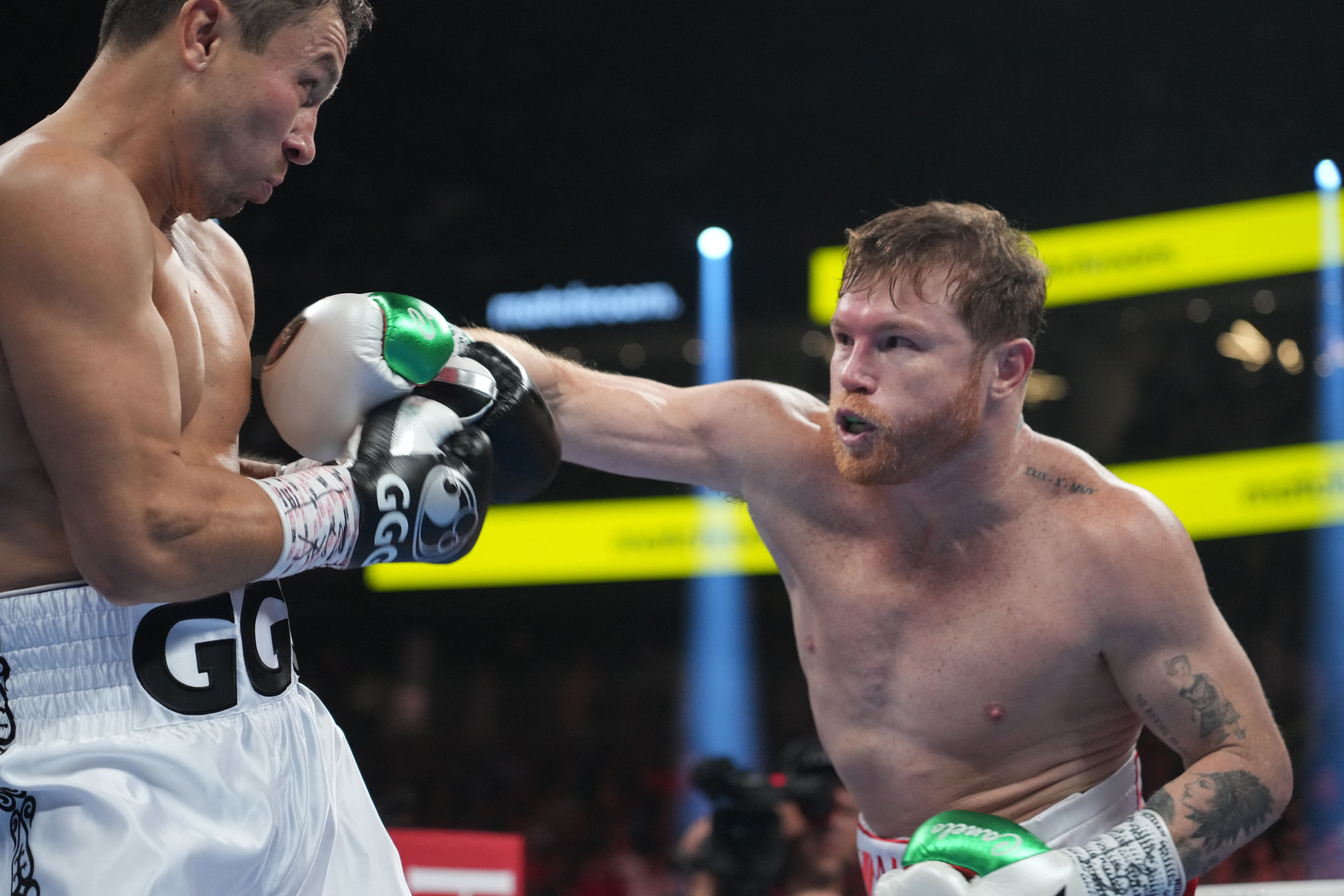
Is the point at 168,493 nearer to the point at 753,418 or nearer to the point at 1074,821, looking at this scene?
the point at 753,418

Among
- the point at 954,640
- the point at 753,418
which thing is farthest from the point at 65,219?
the point at 954,640

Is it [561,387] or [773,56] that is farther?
[773,56]

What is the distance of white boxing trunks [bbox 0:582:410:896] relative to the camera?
123 cm

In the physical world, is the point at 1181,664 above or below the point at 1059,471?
below

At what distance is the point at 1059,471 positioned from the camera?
82.2 inches

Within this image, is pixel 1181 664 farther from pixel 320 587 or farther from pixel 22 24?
pixel 320 587

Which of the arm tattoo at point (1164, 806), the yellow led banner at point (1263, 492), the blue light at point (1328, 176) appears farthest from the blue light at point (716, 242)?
the arm tattoo at point (1164, 806)

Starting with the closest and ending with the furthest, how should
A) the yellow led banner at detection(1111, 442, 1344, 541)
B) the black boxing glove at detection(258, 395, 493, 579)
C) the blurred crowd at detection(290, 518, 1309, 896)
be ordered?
the black boxing glove at detection(258, 395, 493, 579), the yellow led banner at detection(1111, 442, 1344, 541), the blurred crowd at detection(290, 518, 1309, 896)

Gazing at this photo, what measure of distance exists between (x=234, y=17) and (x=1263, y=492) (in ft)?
20.4

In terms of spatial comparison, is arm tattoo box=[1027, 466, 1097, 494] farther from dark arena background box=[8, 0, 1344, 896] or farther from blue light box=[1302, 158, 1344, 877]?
blue light box=[1302, 158, 1344, 877]

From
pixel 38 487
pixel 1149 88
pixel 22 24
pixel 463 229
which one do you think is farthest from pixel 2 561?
pixel 463 229

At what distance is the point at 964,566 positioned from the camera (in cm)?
206

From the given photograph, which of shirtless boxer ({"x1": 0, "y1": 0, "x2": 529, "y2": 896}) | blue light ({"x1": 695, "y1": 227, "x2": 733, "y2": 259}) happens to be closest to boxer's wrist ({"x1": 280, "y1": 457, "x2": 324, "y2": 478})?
shirtless boxer ({"x1": 0, "y1": 0, "x2": 529, "y2": 896})

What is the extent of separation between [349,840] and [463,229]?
27.9 ft
